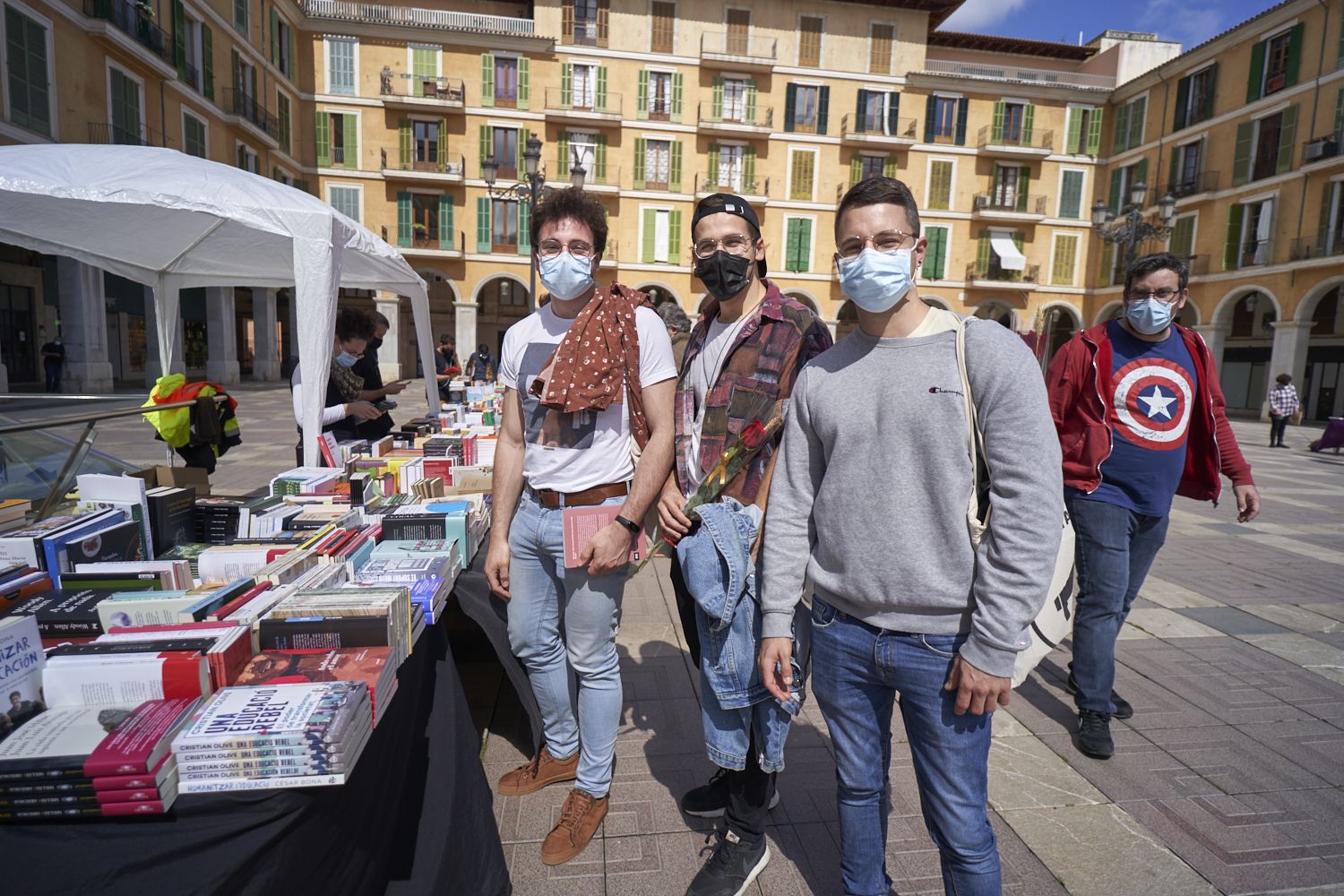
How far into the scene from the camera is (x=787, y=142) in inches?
1043

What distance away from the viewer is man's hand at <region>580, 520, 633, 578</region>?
6.78 ft

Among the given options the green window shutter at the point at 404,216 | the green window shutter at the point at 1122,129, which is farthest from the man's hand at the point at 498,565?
the green window shutter at the point at 1122,129

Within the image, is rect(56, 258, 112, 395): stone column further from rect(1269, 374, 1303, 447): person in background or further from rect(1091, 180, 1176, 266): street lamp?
rect(1269, 374, 1303, 447): person in background

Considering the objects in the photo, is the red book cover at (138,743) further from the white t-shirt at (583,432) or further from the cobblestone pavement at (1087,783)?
the cobblestone pavement at (1087,783)

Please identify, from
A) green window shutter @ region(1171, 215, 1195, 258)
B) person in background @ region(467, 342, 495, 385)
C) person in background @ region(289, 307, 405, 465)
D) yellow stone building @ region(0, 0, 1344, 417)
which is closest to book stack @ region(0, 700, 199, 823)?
person in background @ region(289, 307, 405, 465)

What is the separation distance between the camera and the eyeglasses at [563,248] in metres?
2.21

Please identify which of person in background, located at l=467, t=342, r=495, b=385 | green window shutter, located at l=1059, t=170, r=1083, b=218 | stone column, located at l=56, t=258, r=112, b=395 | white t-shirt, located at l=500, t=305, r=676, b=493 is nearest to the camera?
white t-shirt, located at l=500, t=305, r=676, b=493

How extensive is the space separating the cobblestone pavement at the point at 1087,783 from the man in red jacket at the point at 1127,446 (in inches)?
13.8

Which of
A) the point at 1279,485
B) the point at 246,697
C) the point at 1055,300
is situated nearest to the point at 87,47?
the point at 246,697

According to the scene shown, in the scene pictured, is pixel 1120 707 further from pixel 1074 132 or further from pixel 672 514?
pixel 1074 132

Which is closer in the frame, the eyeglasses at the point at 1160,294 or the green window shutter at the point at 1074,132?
the eyeglasses at the point at 1160,294

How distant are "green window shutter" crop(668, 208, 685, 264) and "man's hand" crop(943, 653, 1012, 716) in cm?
2587

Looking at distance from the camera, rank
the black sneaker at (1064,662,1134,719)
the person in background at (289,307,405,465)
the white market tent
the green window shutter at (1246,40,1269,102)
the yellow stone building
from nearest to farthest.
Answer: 1. the black sneaker at (1064,662,1134,719)
2. the white market tent
3. the person in background at (289,307,405,465)
4. the yellow stone building
5. the green window shutter at (1246,40,1269,102)

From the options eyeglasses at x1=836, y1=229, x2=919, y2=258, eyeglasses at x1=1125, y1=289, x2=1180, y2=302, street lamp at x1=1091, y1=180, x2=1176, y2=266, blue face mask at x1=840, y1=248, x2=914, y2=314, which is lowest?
blue face mask at x1=840, y1=248, x2=914, y2=314
